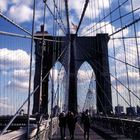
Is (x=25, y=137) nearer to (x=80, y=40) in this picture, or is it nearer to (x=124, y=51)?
(x=124, y=51)

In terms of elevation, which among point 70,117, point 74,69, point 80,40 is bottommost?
point 70,117

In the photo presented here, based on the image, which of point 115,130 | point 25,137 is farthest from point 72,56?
point 25,137

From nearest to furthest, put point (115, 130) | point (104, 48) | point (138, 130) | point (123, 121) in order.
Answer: point (138, 130) < point (123, 121) < point (115, 130) < point (104, 48)

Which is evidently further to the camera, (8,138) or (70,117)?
(70,117)

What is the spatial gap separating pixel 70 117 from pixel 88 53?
30205mm

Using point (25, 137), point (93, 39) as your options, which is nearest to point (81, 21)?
point (93, 39)

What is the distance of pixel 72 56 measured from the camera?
133 feet

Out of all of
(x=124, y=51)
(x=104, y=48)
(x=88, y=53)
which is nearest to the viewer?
(x=124, y=51)

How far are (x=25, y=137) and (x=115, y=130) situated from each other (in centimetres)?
1069

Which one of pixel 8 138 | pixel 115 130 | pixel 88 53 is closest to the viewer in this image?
pixel 8 138

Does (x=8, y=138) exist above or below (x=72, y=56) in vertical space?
below

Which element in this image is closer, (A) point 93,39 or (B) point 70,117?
(B) point 70,117

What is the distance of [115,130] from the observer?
17047mm

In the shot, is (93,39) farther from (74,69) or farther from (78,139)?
(78,139)
